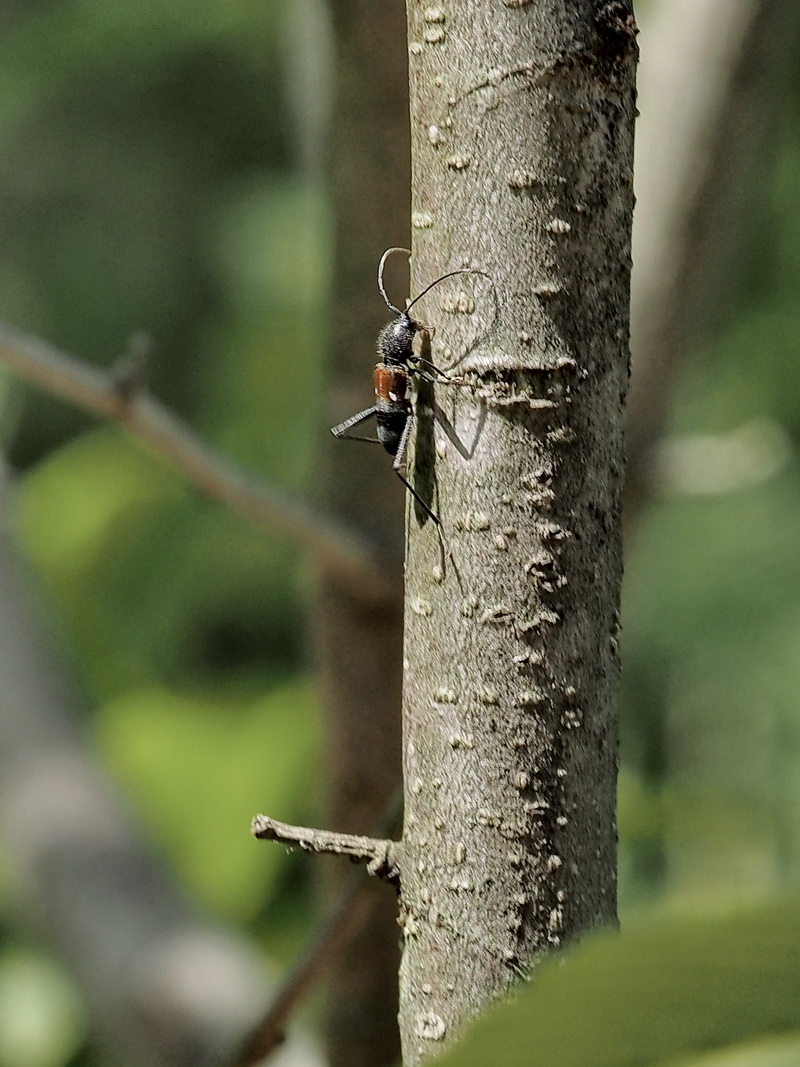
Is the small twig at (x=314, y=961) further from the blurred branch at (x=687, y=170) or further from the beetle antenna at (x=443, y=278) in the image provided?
the blurred branch at (x=687, y=170)

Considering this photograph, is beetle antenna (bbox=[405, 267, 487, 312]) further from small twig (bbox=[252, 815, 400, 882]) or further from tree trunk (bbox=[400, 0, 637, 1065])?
small twig (bbox=[252, 815, 400, 882])

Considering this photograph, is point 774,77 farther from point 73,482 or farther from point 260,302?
point 260,302

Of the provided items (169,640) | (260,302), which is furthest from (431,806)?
(260,302)

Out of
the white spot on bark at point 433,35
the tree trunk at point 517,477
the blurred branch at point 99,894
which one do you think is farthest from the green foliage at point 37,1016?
the white spot on bark at point 433,35

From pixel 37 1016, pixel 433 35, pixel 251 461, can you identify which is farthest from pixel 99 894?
pixel 251 461

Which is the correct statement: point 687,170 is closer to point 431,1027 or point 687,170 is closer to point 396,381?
point 396,381
